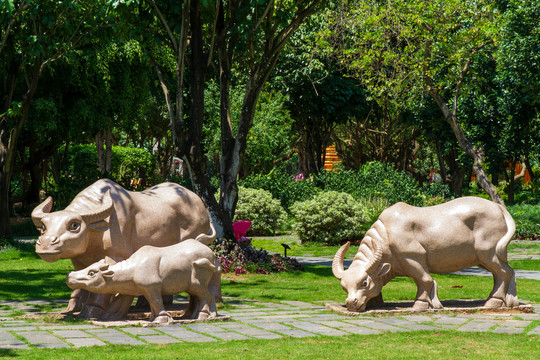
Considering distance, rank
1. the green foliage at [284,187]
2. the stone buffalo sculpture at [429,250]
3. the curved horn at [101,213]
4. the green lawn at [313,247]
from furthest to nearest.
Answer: the green foliage at [284,187], the green lawn at [313,247], the stone buffalo sculpture at [429,250], the curved horn at [101,213]

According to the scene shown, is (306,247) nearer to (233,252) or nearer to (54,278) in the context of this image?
(233,252)

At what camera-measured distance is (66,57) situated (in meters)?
21.6

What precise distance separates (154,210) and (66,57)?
13.4 m

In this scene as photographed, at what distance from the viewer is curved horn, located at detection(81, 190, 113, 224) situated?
8898 mm

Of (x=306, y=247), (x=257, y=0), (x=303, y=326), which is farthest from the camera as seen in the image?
(x=306, y=247)

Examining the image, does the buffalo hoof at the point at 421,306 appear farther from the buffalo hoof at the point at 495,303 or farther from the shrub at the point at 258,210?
the shrub at the point at 258,210

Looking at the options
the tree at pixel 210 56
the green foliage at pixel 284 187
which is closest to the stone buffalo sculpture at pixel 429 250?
the tree at pixel 210 56

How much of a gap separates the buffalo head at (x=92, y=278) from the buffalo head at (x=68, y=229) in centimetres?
43

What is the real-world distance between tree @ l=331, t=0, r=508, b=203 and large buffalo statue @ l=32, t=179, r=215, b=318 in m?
13.7

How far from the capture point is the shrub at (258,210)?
24.7 m

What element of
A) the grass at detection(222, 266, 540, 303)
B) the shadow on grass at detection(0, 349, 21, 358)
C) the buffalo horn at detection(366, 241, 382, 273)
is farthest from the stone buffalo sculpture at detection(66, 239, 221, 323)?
the grass at detection(222, 266, 540, 303)

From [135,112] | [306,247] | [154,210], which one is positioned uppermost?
[135,112]

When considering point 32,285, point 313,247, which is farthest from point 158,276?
point 313,247

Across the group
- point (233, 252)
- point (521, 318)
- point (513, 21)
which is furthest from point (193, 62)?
point (513, 21)
